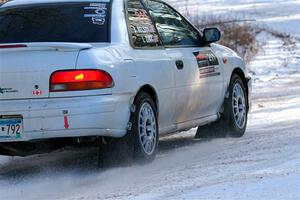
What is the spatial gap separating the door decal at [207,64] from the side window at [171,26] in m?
0.16

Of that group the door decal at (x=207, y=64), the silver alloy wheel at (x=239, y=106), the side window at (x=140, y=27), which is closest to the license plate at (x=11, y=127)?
the side window at (x=140, y=27)

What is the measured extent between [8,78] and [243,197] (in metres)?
2.28

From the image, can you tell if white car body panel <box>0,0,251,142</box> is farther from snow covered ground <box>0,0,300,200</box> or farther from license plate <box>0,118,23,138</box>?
snow covered ground <box>0,0,300,200</box>

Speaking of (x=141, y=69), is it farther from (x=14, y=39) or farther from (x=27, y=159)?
(x=27, y=159)

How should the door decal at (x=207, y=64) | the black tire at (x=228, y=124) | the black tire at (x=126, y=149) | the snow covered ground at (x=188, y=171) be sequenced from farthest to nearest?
the black tire at (x=228, y=124) < the door decal at (x=207, y=64) < the black tire at (x=126, y=149) < the snow covered ground at (x=188, y=171)

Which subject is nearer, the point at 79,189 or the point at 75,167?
the point at 79,189

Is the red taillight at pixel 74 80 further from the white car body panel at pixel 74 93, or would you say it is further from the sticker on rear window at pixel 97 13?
the sticker on rear window at pixel 97 13

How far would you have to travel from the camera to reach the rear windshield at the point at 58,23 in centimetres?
688

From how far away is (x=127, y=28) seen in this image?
7.11 m

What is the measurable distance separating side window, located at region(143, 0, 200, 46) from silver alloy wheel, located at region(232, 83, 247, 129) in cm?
87

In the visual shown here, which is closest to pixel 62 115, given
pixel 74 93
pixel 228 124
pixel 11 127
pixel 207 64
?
pixel 74 93

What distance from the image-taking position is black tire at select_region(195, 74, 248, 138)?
8.71 m

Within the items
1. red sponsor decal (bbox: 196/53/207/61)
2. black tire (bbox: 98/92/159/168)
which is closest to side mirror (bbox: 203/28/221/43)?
red sponsor decal (bbox: 196/53/207/61)

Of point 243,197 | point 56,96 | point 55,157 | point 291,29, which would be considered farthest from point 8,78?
point 291,29
